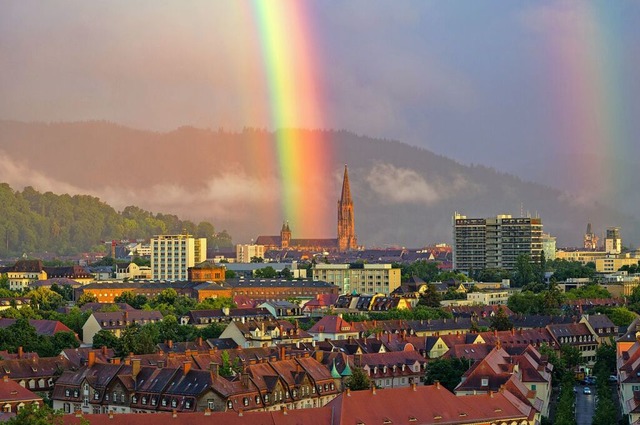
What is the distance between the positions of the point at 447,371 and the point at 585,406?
6492mm

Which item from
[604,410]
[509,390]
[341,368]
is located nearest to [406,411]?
[509,390]

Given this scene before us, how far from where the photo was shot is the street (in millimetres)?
53688

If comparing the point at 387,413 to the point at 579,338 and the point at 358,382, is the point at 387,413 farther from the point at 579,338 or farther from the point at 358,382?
the point at 579,338

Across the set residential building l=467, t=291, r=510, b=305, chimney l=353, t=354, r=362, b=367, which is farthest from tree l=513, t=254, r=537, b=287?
chimney l=353, t=354, r=362, b=367

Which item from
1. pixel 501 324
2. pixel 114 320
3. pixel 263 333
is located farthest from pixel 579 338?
pixel 114 320

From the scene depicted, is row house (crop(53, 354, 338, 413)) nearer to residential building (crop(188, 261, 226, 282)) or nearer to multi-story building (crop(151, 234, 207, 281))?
residential building (crop(188, 261, 226, 282))

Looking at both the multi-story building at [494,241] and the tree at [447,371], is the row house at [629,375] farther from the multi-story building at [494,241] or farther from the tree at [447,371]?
the multi-story building at [494,241]

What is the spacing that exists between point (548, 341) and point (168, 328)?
78.7ft

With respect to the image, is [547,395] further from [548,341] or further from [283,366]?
[548,341]

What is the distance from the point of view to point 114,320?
8988cm

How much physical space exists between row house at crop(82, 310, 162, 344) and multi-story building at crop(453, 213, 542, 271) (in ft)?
295

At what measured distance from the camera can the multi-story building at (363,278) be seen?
140 m

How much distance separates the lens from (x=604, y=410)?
51625 millimetres

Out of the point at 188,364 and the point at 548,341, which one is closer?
the point at 188,364
